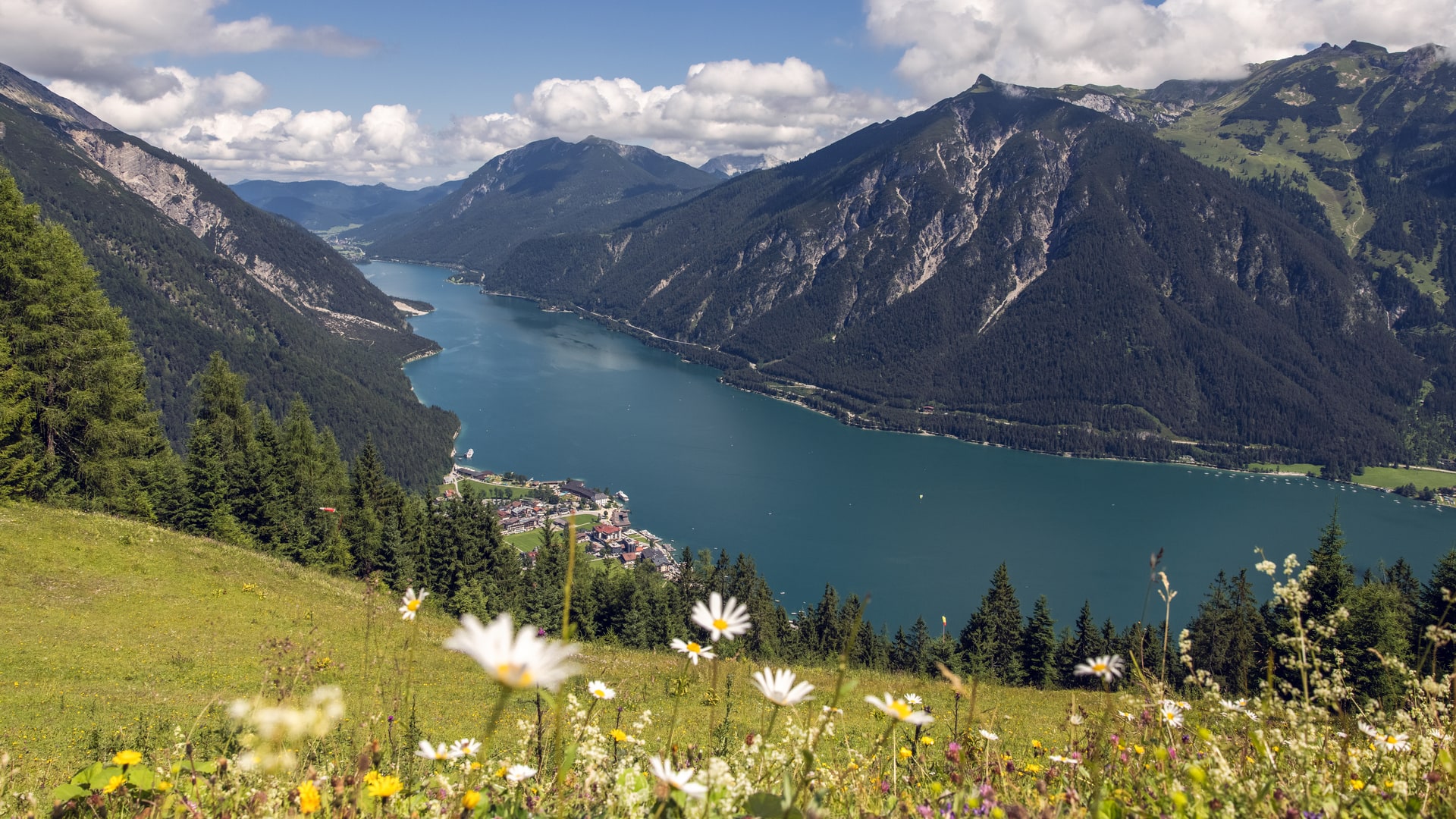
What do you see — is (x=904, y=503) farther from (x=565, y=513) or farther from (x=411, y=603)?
(x=411, y=603)

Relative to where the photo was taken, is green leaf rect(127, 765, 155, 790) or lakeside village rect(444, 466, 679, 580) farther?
lakeside village rect(444, 466, 679, 580)

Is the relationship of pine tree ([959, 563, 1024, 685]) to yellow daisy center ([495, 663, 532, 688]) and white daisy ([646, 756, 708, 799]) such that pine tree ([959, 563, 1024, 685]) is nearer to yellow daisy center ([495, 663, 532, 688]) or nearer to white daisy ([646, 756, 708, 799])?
white daisy ([646, 756, 708, 799])

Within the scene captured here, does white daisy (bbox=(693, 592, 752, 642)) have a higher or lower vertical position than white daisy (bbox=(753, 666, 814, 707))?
higher

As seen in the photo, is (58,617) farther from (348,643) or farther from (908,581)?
(908,581)

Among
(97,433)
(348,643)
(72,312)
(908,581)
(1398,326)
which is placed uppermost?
(1398,326)

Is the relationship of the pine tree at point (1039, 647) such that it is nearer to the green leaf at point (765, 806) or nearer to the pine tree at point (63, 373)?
the pine tree at point (63, 373)

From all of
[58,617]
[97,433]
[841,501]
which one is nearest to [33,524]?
[58,617]

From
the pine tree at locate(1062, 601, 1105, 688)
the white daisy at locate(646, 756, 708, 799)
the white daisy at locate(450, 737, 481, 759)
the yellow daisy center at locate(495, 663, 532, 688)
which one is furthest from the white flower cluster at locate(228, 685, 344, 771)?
the pine tree at locate(1062, 601, 1105, 688)
